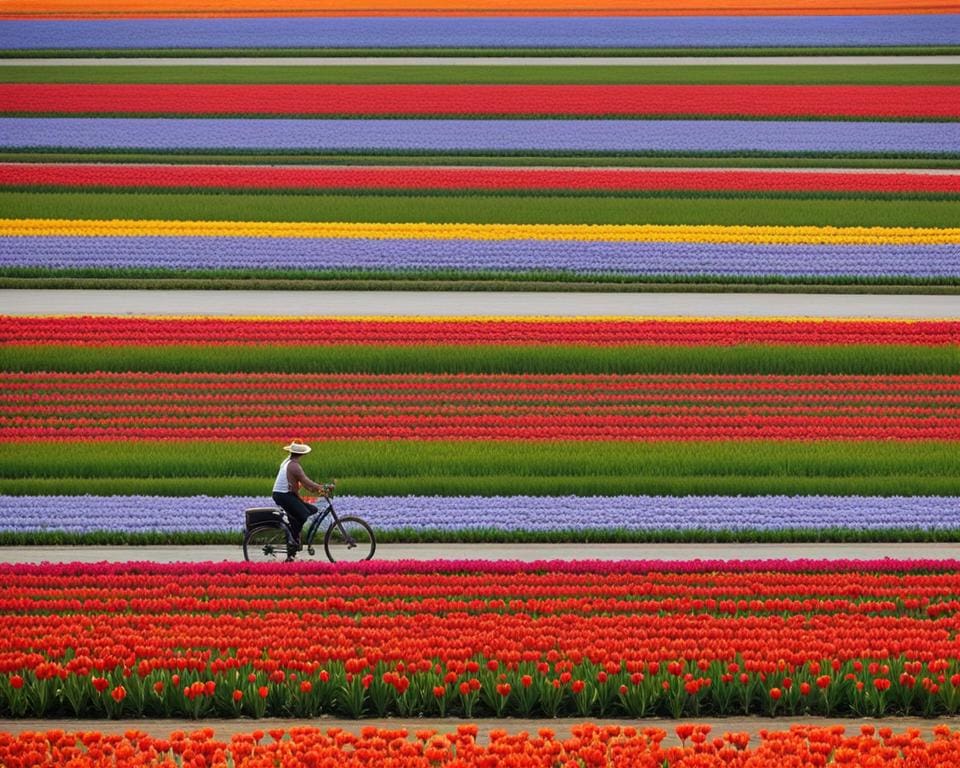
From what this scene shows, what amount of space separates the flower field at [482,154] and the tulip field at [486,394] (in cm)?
19

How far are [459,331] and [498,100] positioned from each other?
917 inches

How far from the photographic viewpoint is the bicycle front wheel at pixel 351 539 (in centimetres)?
1730

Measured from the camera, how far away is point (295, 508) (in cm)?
1719

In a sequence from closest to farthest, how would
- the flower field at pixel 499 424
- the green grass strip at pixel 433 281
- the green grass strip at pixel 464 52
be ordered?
1. the flower field at pixel 499 424
2. the green grass strip at pixel 433 281
3. the green grass strip at pixel 464 52

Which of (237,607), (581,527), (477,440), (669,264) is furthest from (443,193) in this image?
(237,607)

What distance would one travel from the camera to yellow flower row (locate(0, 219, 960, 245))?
36.1 metres

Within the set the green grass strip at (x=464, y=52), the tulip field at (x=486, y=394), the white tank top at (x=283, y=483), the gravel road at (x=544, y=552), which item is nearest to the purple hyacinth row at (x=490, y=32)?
the tulip field at (x=486, y=394)

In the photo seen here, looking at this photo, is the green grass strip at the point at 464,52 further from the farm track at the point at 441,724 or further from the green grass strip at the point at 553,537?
the farm track at the point at 441,724

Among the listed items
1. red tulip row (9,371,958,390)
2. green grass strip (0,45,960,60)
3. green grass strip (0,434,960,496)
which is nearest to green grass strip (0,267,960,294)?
red tulip row (9,371,958,390)

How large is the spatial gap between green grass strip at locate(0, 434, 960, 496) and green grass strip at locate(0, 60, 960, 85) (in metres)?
32.3

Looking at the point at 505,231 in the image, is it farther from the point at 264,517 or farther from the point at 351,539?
the point at 264,517

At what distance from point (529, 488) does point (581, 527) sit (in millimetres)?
1976

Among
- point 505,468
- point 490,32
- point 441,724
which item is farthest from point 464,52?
point 441,724

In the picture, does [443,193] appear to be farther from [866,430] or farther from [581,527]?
[581,527]
